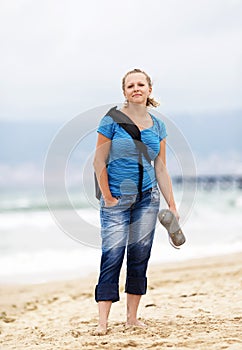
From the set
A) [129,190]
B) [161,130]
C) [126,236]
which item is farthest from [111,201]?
[161,130]

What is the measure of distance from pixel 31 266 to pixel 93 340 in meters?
6.37

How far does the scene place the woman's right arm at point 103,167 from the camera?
405 centimetres

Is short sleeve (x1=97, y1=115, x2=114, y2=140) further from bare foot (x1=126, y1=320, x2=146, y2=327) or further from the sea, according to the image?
bare foot (x1=126, y1=320, x2=146, y2=327)

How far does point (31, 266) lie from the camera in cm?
1028

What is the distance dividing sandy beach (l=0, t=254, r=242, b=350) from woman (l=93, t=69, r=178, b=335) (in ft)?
1.15

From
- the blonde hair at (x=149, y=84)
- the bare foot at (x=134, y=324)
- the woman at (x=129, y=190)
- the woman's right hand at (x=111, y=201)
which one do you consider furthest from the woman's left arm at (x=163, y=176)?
the bare foot at (x=134, y=324)

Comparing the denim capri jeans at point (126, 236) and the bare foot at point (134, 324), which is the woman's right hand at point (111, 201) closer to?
the denim capri jeans at point (126, 236)

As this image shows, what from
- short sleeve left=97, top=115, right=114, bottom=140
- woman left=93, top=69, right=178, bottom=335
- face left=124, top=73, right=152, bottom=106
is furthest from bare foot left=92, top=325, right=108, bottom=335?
face left=124, top=73, right=152, bottom=106

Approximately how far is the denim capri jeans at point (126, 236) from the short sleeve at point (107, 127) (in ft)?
1.48

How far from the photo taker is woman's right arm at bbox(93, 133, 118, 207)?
13.3 feet

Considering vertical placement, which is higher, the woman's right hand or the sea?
the woman's right hand

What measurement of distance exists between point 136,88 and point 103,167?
24.2 inches

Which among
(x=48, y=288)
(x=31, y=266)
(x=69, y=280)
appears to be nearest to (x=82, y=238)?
(x=48, y=288)

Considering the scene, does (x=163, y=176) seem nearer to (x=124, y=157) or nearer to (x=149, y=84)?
(x=124, y=157)
